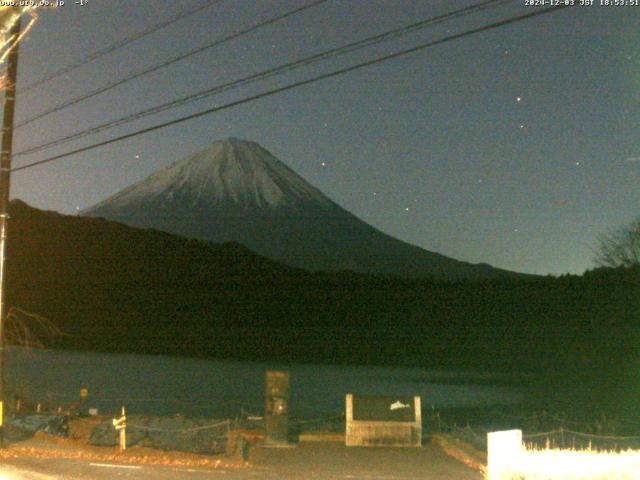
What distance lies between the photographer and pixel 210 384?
5841 cm

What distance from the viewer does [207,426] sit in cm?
2083

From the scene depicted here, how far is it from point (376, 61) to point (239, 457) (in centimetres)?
1008

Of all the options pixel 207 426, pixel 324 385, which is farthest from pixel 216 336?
pixel 207 426

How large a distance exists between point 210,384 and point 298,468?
42292mm

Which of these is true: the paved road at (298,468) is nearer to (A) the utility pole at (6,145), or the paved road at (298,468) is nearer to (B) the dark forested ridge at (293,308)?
(A) the utility pole at (6,145)

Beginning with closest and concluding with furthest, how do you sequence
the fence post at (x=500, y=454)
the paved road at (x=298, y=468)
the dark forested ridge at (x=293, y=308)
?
1. the fence post at (x=500, y=454)
2. the paved road at (x=298, y=468)
3. the dark forested ridge at (x=293, y=308)

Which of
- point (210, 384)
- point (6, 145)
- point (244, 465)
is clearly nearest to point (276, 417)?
point (244, 465)

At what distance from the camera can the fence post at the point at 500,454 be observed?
41.4 ft

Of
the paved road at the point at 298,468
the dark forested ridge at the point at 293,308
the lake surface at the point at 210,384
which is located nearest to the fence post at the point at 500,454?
the paved road at the point at 298,468

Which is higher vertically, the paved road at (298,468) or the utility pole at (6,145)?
the utility pole at (6,145)

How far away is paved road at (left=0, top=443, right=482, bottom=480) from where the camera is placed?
14.8 meters

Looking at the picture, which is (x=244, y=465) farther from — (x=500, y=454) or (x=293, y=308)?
(x=293, y=308)

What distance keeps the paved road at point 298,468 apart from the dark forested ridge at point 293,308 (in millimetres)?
44327

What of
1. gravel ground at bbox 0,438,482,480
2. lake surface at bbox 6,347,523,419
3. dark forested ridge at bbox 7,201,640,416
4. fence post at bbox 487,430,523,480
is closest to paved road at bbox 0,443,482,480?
gravel ground at bbox 0,438,482,480
